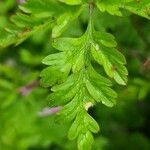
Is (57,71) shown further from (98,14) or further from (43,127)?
(43,127)

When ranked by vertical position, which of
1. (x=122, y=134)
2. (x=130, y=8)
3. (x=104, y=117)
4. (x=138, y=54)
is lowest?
(x=122, y=134)

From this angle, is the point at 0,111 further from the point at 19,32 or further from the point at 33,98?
the point at 19,32

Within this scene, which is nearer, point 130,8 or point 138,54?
point 130,8

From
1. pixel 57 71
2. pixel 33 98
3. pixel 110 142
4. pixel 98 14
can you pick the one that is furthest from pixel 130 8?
pixel 110 142

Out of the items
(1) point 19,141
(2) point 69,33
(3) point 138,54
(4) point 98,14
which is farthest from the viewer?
(1) point 19,141

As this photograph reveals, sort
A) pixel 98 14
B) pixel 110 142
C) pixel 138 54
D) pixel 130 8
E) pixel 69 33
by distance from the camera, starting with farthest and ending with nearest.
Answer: pixel 110 142 → pixel 138 54 → pixel 69 33 → pixel 98 14 → pixel 130 8

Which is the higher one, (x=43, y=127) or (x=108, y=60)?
(x=108, y=60)

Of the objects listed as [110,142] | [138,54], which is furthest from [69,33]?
[110,142]
